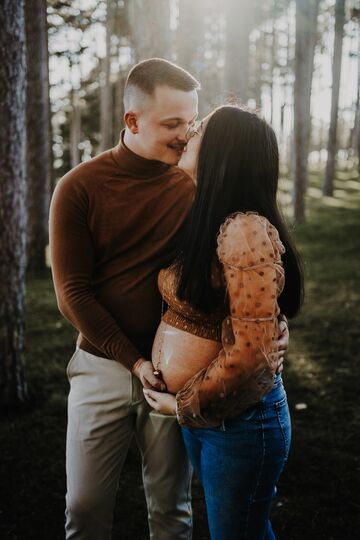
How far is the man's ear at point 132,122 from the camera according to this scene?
8.94 feet

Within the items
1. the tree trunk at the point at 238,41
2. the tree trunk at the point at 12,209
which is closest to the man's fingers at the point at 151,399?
the tree trunk at the point at 12,209

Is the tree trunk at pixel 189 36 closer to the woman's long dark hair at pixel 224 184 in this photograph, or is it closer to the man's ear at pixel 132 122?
the man's ear at pixel 132 122

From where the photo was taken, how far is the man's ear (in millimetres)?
2724

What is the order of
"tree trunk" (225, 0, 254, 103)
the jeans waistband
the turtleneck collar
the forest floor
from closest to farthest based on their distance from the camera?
1. the jeans waistband
2. the turtleneck collar
3. the forest floor
4. "tree trunk" (225, 0, 254, 103)

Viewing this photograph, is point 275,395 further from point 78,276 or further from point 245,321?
point 78,276

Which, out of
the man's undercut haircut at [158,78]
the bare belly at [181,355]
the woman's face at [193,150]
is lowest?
the bare belly at [181,355]

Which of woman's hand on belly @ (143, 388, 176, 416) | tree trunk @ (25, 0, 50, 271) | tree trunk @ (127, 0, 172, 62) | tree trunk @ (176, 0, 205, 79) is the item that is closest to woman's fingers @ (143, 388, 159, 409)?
woman's hand on belly @ (143, 388, 176, 416)

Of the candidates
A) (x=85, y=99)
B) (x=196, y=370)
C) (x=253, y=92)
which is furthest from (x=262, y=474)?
(x=253, y=92)

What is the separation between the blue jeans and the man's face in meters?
1.34

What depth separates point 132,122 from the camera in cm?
275

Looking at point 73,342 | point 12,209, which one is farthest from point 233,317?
point 73,342

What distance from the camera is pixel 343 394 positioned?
5613 millimetres

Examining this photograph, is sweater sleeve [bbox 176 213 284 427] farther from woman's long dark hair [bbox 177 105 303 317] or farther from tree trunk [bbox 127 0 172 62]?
tree trunk [bbox 127 0 172 62]

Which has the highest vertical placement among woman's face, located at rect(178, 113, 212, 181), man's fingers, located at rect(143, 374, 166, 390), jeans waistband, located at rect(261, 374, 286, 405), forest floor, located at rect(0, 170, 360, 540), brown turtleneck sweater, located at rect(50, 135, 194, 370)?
woman's face, located at rect(178, 113, 212, 181)
